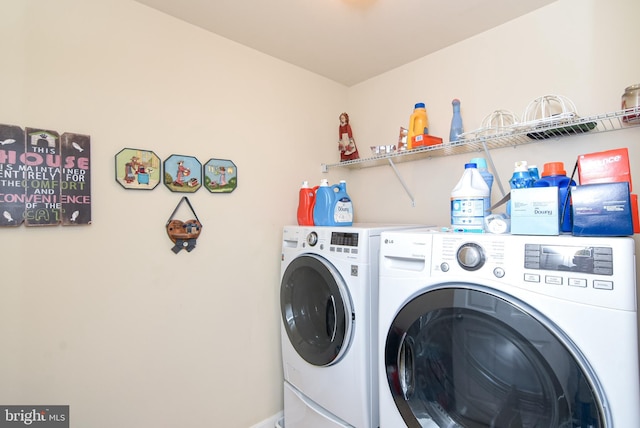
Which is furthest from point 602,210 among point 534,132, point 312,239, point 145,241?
point 145,241

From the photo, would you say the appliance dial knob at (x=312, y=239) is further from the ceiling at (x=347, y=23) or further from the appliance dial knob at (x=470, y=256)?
the ceiling at (x=347, y=23)

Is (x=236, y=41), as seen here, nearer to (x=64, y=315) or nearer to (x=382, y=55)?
(x=382, y=55)

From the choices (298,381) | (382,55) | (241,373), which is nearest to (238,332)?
(241,373)

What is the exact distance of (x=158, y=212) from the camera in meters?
1.57

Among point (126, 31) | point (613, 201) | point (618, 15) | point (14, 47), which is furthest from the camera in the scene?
point (126, 31)

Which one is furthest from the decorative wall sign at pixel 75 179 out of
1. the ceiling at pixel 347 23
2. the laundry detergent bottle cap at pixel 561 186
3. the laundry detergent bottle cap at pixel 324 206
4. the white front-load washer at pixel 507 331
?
the laundry detergent bottle cap at pixel 561 186

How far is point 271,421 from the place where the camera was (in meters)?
1.95

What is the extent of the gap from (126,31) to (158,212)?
899 millimetres

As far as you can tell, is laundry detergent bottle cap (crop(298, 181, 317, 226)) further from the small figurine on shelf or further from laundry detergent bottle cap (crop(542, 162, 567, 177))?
laundry detergent bottle cap (crop(542, 162, 567, 177))

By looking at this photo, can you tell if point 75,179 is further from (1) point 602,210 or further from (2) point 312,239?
(1) point 602,210

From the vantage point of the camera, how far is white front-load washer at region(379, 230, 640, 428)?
2.60ft

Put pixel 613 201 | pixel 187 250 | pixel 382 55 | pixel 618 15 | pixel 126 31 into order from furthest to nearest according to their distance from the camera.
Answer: pixel 382 55 → pixel 187 250 → pixel 126 31 → pixel 618 15 → pixel 613 201

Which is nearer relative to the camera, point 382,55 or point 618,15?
point 618,15

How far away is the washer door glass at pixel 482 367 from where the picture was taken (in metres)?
0.84
